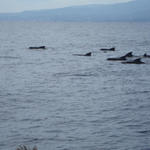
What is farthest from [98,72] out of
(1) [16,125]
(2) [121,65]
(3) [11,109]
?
(1) [16,125]

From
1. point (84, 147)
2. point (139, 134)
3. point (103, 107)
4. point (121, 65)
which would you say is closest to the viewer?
point (84, 147)

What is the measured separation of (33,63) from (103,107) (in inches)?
951

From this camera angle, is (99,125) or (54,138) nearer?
(54,138)

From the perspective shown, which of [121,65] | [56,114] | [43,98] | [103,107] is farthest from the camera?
[121,65]

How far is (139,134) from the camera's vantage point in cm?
1784

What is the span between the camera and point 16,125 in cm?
1898

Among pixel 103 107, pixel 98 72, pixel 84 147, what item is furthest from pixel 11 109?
pixel 98 72

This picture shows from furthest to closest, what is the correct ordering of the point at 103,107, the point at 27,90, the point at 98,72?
the point at 98,72 < the point at 27,90 < the point at 103,107

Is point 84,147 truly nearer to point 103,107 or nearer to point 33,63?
point 103,107

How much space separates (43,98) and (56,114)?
429 centimetres

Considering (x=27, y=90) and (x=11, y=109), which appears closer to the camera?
(x=11, y=109)

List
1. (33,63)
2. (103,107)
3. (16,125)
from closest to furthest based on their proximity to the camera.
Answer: (16,125) < (103,107) < (33,63)

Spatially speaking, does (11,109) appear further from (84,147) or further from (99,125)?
(84,147)

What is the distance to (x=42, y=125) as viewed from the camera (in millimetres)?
19047
